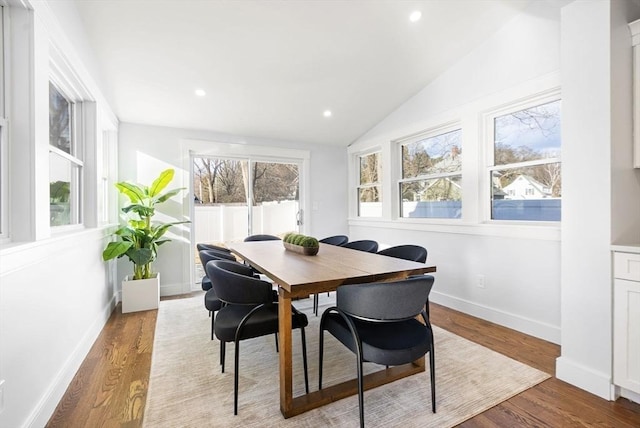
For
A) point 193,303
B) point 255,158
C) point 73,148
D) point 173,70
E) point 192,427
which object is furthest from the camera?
point 255,158

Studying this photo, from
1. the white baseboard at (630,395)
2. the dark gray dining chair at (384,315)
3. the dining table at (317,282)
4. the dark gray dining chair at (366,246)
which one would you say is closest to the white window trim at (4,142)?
the dining table at (317,282)

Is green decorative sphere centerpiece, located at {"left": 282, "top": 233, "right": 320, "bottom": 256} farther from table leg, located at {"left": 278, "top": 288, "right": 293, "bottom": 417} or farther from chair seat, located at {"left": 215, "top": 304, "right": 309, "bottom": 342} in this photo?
table leg, located at {"left": 278, "top": 288, "right": 293, "bottom": 417}

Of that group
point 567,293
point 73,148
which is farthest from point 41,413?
point 567,293

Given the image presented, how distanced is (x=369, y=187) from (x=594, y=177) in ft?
10.7

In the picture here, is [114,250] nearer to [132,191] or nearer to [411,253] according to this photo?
[132,191]

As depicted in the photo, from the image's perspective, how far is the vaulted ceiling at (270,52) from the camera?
2.43 meters

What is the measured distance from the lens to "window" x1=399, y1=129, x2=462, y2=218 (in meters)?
3.52

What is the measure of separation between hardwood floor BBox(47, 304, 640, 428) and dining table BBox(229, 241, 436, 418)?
64 centimetres

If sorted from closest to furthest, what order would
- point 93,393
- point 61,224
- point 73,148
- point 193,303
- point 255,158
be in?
point 93,393
point 61,224
point 73,148
point 193,303
point 255,158

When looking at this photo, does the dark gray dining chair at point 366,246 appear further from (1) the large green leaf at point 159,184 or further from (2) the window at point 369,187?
(1) the large green leaf at point 159,184

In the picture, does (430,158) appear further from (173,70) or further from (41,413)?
(41,413)

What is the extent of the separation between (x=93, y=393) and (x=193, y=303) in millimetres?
1826

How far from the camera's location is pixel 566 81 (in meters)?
1.99

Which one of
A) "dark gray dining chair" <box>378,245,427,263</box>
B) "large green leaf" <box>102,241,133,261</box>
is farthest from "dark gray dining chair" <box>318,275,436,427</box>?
"large green leaf" <box>102,241,133,261</box>
